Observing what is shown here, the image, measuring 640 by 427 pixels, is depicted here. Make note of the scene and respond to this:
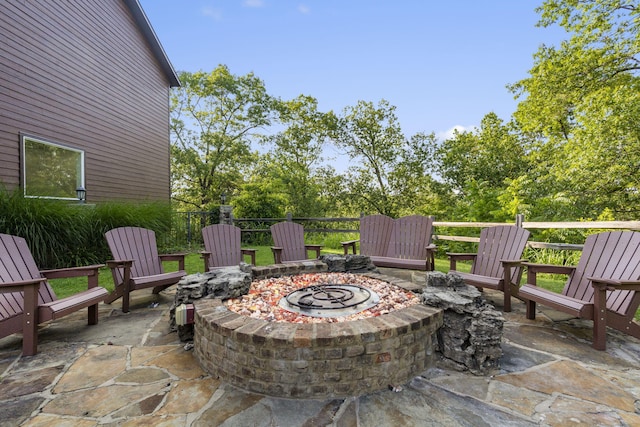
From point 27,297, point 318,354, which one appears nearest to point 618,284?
point 318,354

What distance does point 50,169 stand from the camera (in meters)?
6.21

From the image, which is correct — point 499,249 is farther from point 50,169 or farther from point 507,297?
point 50,169

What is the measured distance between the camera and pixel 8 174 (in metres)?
5.23

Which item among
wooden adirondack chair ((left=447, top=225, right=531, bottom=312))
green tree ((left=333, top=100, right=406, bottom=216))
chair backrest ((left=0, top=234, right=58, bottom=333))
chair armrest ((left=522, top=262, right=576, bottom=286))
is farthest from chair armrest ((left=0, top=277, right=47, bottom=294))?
green tree ((left=333, top=100, right=406, bottom=216))

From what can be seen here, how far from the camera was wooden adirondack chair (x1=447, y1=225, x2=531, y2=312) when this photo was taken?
328cm

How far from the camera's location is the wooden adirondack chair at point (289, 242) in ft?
15.8

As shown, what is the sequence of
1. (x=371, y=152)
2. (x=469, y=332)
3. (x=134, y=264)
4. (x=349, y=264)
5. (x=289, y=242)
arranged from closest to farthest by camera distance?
(x=469, y=332)
(x=134, y=264)
(x=349, y=264)
(x=289, y=242)
(x=371, y=152)

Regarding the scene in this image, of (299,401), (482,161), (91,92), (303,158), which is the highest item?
(91,92)

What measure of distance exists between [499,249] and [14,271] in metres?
5.11

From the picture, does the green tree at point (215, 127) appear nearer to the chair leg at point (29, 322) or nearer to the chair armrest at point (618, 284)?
the chair leg at point (29, 322)

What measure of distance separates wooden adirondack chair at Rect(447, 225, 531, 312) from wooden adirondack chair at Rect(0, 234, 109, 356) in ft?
12.7

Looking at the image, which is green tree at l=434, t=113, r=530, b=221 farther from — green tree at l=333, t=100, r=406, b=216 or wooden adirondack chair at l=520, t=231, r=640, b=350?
wooden adirondack chair at l=520, t=231, r=640, b=350

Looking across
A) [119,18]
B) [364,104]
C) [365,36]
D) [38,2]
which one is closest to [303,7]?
[365,36]

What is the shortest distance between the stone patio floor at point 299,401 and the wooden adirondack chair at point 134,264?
791 mm
